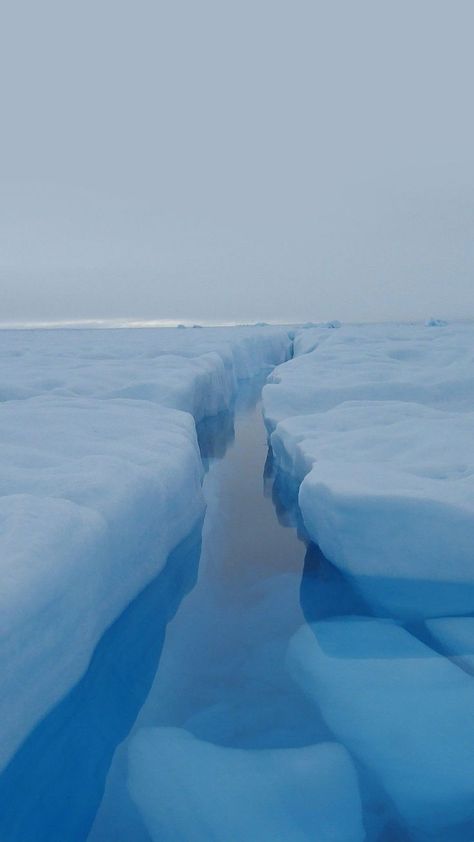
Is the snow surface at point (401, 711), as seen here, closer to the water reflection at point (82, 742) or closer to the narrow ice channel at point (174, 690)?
the narrow ice channel at point (174, 690)

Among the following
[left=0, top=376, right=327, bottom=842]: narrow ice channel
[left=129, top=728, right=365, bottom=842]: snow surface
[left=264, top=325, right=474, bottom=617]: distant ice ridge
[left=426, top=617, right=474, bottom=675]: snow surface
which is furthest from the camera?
[left=264, top=325, right=474, bottom=617]: distant ice ridge

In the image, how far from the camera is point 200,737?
1.62 m

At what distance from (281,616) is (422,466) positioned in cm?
86

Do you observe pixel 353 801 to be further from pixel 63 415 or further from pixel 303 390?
pixel 303 390

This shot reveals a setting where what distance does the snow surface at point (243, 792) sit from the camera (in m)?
1.31

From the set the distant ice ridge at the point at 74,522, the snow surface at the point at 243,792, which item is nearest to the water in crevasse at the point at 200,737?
the snow surface at the point at 243,792

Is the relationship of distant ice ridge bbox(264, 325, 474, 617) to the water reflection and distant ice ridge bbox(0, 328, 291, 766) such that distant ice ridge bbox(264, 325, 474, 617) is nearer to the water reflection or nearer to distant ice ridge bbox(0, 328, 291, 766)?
distant ice ridge bbox(0, 328, 291, 766)

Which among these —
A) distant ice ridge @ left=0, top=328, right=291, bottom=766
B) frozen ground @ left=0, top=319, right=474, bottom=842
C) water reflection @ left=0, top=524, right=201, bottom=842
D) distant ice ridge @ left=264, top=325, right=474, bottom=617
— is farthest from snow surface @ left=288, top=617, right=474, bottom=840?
distant ice ridge @ left=0, top=328, right=291, bottom=766

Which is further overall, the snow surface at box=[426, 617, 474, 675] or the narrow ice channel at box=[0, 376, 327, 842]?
the snow surface at box=[426, 617, 474, 675]

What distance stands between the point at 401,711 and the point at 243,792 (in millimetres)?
459

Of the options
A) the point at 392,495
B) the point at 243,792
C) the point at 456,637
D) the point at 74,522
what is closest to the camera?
the point at 243,792

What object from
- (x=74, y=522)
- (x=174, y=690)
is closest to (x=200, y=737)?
(x=174, y=690)

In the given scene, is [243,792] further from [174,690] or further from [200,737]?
[174,690]

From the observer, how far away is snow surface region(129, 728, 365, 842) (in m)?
1.31
